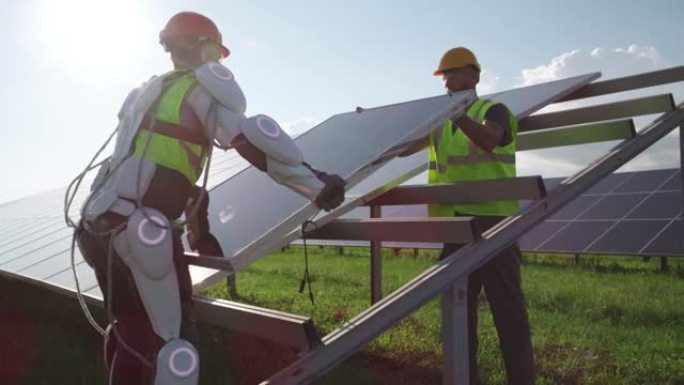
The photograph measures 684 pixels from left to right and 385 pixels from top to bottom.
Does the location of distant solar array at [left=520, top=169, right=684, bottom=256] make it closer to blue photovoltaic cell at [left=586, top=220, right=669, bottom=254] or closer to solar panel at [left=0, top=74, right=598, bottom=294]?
blue photovoltaic cell at [left=586, top=220, right=669, bottom=254]

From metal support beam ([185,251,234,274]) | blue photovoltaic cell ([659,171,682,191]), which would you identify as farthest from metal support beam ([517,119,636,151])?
blue photovoltaic cell ([659,171,682,191])

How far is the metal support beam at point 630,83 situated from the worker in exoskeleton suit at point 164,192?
2612 millimetres

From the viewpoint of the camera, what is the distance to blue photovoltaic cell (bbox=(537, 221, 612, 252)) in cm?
1130

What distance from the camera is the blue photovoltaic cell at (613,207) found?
40.7ft

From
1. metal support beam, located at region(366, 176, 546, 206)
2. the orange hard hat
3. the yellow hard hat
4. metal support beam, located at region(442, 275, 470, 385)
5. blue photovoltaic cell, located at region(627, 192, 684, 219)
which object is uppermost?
the orange hard hat

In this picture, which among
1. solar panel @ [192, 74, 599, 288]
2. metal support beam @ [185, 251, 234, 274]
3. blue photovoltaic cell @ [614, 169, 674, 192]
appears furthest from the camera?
blue photovoltaic cell @ [614, 169, 674, 192]

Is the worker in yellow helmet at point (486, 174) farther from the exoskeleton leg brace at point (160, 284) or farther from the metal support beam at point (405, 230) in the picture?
the exoskeleton leg brace at point (160, 284)

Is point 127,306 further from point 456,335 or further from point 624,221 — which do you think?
point 624,221

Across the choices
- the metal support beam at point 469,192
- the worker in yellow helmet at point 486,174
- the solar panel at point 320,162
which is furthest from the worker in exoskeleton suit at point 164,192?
the worker in yellow helmet at point 486,174

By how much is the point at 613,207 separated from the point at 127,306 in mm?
11758

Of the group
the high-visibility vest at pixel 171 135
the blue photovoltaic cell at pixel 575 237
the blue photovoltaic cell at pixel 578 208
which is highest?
the high-visibility vest at pixel 171 135

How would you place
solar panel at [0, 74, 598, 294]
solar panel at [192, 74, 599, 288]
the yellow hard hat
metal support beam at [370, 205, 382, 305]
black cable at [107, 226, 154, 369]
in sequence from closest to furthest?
black cable at [107, 226, 154, 369] → solar panel at [192, 74, 599, 288] → solar panel at [0, 74, 598, 294] → the yellow hard hat → metal support beam at [370, 205, 382, 305]

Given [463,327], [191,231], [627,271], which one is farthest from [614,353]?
[627,271]

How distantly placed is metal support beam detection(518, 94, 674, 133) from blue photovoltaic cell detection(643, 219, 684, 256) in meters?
6.12
